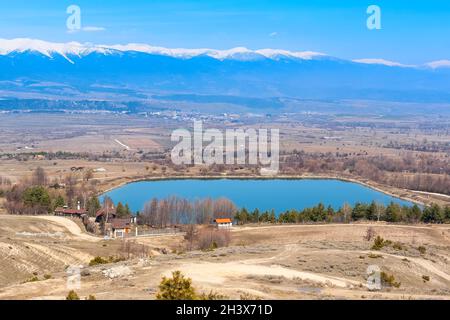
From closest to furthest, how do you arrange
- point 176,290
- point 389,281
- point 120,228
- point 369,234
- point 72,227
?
1. point 176,290
2. point 389,281
3. point 369,234
4. point 72,227
5. point 120,228

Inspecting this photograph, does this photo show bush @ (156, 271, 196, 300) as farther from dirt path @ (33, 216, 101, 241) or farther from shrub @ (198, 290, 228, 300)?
dirt path @ (33, 216, 101, 241)

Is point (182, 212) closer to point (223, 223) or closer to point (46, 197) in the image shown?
point (223, 223)

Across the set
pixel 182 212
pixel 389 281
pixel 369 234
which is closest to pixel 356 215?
pixel 369 234

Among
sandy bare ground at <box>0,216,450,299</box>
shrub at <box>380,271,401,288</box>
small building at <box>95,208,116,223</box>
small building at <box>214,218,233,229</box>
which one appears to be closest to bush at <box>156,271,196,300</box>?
sandy bare ground at <box>0,216,450,299</box>

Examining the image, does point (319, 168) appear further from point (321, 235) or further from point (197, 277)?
point (197, 277)

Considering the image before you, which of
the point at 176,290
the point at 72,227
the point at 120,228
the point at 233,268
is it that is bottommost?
the point at 120,228
